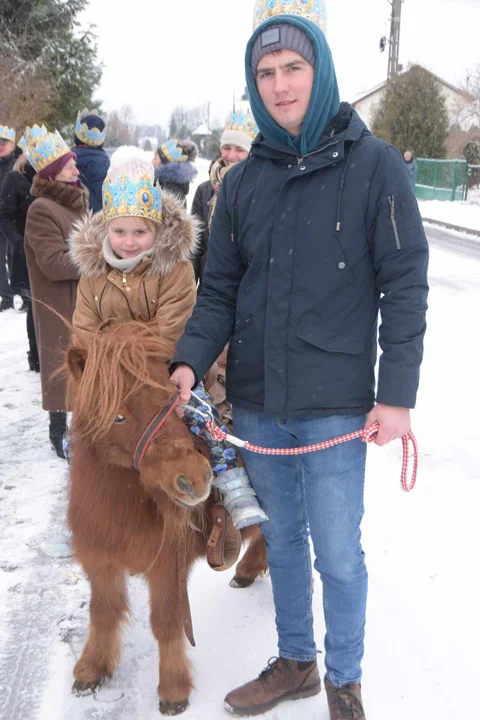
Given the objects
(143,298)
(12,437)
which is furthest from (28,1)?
(143,298)

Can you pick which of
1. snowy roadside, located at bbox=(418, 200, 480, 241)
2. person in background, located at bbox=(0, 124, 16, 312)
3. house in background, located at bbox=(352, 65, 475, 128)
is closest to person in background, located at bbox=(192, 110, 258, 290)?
person in background, located at bbox=(0, 124, 16, 312)

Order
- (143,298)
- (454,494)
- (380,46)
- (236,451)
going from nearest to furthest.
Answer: (236,451), (143,298), (454,494), (380,46)

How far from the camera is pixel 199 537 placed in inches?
99.9

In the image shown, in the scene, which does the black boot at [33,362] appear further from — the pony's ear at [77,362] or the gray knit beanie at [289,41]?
the gray knit beanie at [289,41]

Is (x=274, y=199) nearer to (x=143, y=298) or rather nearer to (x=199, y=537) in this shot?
(x=143, y=298)

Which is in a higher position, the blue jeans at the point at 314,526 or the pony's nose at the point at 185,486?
the pony's nose at the point at 185,486

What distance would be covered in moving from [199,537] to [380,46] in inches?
1413

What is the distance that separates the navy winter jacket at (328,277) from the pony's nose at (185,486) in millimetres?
365

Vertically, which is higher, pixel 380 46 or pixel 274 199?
pixel 380 46

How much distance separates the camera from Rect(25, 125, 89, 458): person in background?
419 centimetres

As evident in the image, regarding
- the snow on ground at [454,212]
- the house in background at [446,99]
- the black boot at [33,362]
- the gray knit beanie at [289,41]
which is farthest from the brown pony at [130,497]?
the house in background at [446,99]

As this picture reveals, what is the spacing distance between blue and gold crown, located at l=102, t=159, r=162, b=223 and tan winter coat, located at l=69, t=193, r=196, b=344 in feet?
0.31

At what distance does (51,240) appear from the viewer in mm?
4188

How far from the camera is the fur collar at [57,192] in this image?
4293mm
